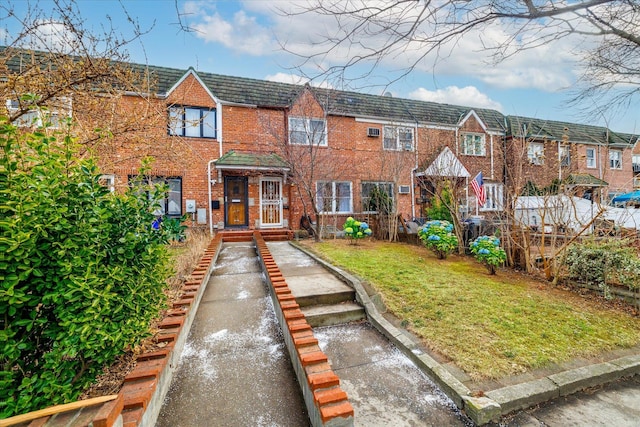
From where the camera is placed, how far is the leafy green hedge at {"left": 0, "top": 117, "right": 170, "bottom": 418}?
5.85ft

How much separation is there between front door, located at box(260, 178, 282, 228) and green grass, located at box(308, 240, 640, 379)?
23.8 feet

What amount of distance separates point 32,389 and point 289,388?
6.44 feet

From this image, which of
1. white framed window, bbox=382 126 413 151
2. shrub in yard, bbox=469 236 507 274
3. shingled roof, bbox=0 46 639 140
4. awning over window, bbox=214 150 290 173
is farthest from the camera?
white framed window, bbox=382 126 413 151

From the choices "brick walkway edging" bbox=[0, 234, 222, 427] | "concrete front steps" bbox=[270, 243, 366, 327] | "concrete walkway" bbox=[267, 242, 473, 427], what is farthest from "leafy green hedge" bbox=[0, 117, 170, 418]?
"concrete front steps" bbox=[270, 243, 366, 327]

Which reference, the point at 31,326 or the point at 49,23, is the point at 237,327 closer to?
the point at 31,326

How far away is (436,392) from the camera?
2.92 meters

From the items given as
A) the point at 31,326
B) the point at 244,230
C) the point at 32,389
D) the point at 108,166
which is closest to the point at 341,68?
the point at 31,326

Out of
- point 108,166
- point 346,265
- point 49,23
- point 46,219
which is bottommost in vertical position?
point 346,265

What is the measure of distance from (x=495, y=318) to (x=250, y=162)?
10.5m

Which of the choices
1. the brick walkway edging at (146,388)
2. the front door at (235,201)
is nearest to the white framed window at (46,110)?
the brick walkway edging at (146,388)

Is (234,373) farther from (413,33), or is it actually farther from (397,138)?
(397,138)

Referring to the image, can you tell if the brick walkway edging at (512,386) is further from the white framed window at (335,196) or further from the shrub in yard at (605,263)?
the white framed window at (335,196)

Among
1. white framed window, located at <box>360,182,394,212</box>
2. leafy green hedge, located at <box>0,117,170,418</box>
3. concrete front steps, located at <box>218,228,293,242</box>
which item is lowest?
concrete front steps, located at <box>218,228,293,242</box>

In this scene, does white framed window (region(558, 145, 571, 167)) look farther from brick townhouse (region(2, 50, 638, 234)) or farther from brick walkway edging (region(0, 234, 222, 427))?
brick walkway edging (region(0, 234, 222, 427))
